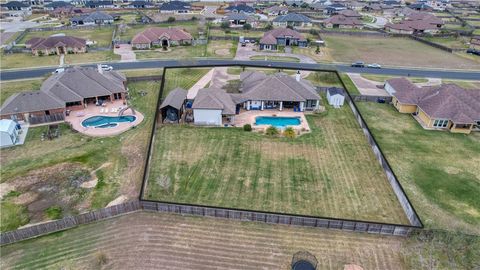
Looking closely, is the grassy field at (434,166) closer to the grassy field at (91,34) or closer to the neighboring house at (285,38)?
the neighboring house at (285,38)

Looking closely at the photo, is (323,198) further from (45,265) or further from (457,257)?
(45,265)

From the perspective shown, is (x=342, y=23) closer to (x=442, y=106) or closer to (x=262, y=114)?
(x=442, y=106)

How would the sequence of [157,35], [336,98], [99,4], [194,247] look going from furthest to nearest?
[99,4] < [157,35] < [336,98] < [194,247]

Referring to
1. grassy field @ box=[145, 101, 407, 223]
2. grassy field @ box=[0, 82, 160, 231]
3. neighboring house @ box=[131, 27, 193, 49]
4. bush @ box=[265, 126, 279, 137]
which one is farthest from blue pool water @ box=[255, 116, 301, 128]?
neighboring house @ box=[131, 27, 193, 49]

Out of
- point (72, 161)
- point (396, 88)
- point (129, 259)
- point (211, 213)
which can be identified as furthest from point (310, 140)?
point (72, 161)

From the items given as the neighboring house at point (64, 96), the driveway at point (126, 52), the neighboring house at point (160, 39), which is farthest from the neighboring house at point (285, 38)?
the neighboring house at point (64, 96)

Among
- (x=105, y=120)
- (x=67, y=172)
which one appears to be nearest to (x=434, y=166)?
(x=67, y=172)
